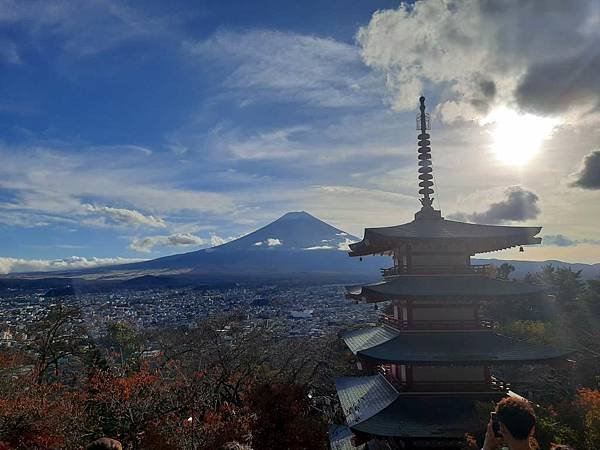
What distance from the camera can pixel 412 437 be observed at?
33.4ft

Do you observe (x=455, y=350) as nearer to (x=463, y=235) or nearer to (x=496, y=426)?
(x=463, y=235)

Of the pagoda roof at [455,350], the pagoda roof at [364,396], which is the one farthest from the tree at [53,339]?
the pagoda roof at [455,350]

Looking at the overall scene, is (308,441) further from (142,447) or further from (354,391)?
(142,447)

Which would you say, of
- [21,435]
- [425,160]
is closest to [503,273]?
[425,160]

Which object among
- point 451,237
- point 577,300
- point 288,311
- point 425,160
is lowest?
point 288,311

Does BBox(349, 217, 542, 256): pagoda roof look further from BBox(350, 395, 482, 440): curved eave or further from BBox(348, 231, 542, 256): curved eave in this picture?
BBox(350, 395, 482, 440): curved eave

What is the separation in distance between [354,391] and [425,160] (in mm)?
7729

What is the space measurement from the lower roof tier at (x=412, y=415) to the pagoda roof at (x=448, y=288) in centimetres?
259

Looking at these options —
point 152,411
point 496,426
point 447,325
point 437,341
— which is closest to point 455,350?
point 437,341

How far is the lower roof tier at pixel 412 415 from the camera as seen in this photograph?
10.4 meters

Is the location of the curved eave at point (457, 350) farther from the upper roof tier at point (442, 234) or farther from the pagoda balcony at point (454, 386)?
the upper roof tier at point (442, 234)

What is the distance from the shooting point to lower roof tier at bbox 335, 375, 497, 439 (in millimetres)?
10367

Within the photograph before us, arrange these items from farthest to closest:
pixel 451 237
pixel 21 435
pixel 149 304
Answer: pixel 149 304 → pixel 21 435 → pixel 451 237

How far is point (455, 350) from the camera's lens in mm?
11477
